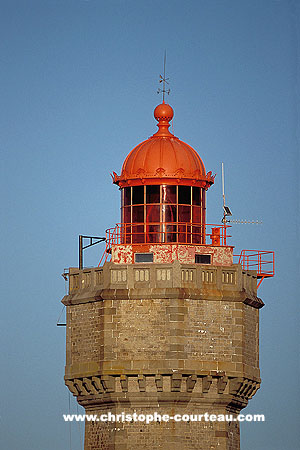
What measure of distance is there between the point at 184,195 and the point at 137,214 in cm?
180

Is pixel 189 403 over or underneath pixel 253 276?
underneath

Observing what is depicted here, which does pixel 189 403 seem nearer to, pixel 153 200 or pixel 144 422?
pixel 144 422

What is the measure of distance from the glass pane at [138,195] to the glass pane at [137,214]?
18 centimetres

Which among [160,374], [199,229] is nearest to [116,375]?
[160,374]

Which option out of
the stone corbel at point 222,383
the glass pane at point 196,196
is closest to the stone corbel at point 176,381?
the stone corbel at point 222,383

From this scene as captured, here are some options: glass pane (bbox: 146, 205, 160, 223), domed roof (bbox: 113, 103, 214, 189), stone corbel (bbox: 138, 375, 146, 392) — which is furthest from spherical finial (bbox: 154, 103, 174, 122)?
stone corbel (bbox: 138, 375, 146, 392)

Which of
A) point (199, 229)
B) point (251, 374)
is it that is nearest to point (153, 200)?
point (199, 229)

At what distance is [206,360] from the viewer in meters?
74.2

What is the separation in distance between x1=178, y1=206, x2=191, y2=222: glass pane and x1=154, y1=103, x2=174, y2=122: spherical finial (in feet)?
11.6

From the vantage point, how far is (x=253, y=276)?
7694cm

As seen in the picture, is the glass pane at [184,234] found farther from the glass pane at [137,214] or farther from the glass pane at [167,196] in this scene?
the glass pane at [137,214]

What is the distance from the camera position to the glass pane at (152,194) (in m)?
76.0

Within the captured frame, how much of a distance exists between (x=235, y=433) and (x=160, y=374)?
4.34 metres

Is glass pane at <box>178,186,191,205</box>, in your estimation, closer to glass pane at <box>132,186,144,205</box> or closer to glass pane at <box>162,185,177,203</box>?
glass pane at <box>162,185,177,203</box>
